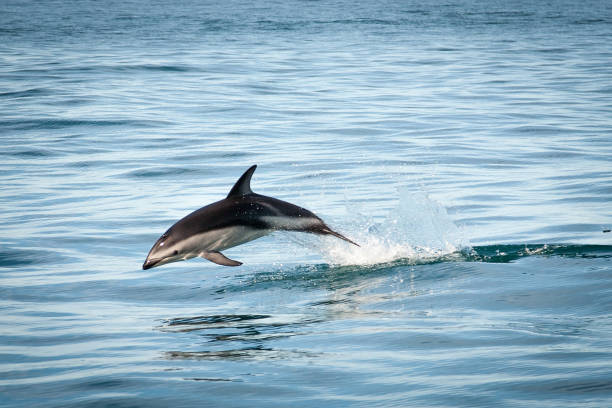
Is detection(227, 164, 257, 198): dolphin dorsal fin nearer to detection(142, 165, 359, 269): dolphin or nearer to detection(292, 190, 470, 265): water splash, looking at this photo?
detection(142, 165, 359, 269): dolphin

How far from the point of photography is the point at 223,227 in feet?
24.8

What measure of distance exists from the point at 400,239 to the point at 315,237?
919 millimetres

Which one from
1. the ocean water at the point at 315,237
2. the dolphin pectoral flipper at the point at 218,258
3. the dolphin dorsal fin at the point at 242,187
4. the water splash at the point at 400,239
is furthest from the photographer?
the water splash at the point at 400,239

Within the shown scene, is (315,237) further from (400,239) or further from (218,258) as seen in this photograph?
(218,258)

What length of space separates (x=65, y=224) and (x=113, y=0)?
178 ft

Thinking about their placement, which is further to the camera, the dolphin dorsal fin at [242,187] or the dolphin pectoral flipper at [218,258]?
the dolphin dorsal fin at [242,187]

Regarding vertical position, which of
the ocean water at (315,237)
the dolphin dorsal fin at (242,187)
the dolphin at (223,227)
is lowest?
the ocean water at (315,237)

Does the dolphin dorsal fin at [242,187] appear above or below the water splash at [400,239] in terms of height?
above

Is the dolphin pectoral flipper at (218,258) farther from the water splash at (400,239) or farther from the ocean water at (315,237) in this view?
the water splash at (400,239)

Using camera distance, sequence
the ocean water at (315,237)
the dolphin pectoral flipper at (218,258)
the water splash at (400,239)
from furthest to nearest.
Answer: the water splash at (400,239), the dolphin pectoral flipper at (218,258), the ocean water at (315,237)

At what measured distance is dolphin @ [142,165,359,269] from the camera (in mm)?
7500

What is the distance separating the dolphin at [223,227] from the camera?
7.50 meters

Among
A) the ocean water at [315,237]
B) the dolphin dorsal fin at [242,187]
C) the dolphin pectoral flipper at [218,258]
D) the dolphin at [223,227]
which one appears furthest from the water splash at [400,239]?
the dolphin pectoral flipper at [218,258]

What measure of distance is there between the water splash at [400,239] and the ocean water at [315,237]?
1.6 inches
